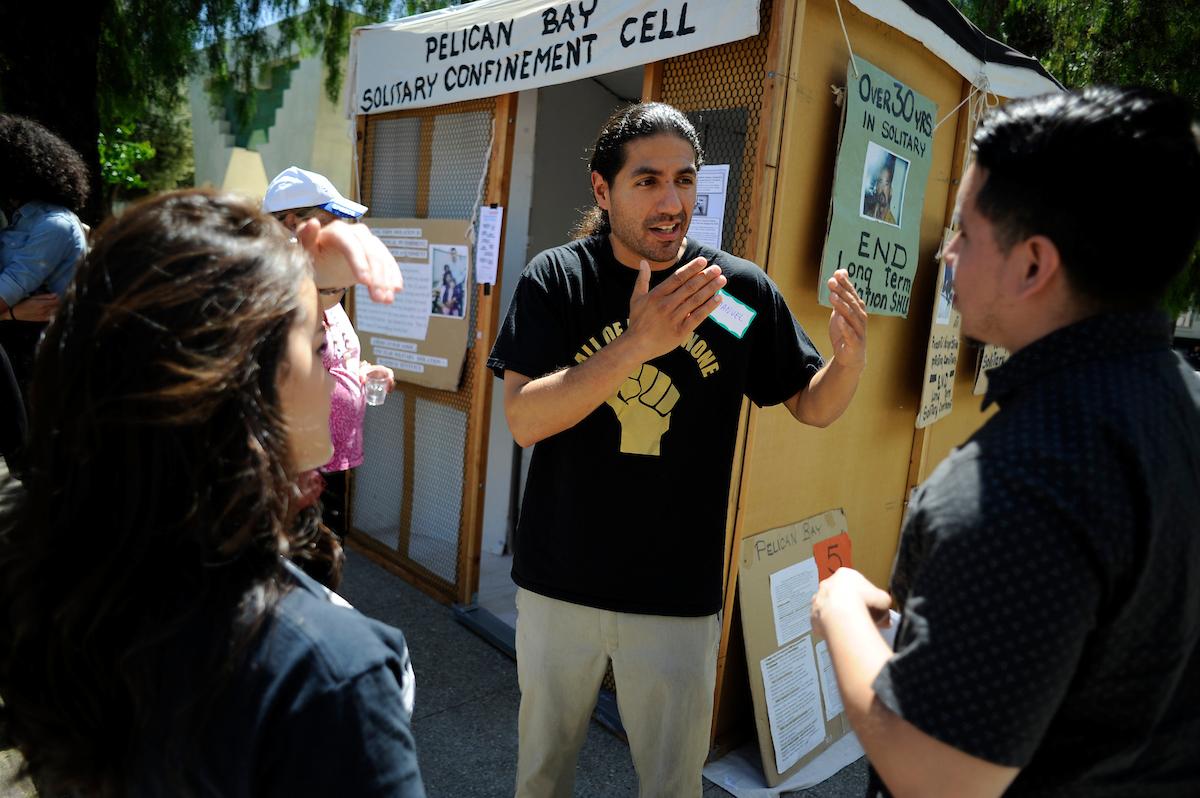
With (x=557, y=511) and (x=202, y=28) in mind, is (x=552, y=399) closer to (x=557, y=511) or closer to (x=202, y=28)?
(x=557, y=511)

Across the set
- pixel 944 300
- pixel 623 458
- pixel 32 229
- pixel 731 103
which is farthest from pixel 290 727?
pixel 944 300

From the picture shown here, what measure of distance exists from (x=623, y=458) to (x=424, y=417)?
8.35 feet

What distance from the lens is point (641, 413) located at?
1.98m

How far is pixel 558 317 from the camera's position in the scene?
1.98m

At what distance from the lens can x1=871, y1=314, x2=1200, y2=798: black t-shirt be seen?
0.84 metres

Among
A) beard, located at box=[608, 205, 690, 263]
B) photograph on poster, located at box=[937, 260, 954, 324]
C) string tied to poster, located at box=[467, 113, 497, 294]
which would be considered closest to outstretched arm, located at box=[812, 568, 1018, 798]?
beard, located at box=[608, 205, 690, 263]

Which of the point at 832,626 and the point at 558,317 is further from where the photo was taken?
the point at 558,317

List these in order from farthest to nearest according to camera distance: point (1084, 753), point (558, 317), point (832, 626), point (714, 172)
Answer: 1. point (714, 172)
2. point (558, 317)
3. point (832, 626)
4. point (1084, 753)

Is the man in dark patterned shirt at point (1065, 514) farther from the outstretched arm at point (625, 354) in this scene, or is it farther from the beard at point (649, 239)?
the beard at point (649, 239)

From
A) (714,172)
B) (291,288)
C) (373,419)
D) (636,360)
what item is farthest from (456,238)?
(291,288)

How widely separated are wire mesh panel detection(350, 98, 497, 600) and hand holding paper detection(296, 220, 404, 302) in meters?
2.30

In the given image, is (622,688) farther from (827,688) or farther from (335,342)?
(827,688)

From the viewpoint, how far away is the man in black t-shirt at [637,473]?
1.96 meters

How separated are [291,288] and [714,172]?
2174 mm
